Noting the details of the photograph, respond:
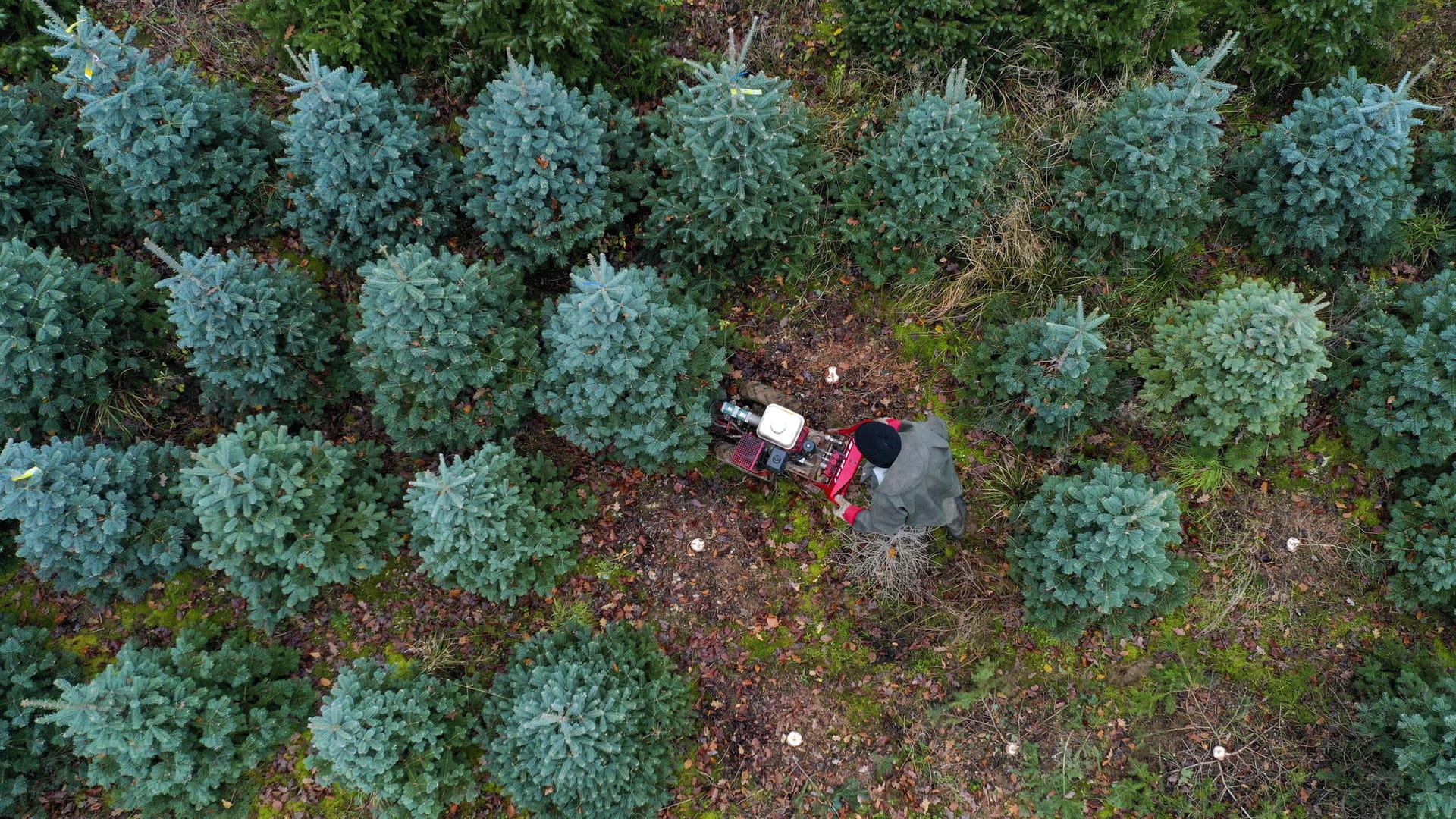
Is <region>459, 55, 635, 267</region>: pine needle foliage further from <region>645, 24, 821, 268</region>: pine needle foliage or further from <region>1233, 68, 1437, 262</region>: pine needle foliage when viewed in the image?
<region>1233, 68, 1437, 262</region>: pine needle foliage


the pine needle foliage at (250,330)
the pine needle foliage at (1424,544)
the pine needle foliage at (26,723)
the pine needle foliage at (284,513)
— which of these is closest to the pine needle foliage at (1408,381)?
the pine needle foliage at (1424,544)

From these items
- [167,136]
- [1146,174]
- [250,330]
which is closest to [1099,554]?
[1146,174]

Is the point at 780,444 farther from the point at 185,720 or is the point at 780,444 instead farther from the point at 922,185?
the point at 185,720

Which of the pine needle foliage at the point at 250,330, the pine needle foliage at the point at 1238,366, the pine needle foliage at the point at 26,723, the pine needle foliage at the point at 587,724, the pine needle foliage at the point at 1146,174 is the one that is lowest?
the pine needle foliage at the point at 26,723

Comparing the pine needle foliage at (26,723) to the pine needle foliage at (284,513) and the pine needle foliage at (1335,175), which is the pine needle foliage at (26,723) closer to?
the pine needle foliage at (284,513)

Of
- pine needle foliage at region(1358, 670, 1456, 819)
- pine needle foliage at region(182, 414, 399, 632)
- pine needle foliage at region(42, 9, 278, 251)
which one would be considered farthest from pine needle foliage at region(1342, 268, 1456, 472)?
pine needle foliage at region(42, 9, 278, 251)

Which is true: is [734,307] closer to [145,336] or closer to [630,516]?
[630,516]
